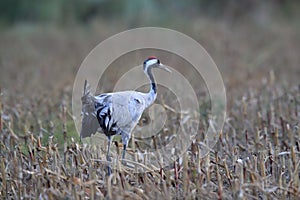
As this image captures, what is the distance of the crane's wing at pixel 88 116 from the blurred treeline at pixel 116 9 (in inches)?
408

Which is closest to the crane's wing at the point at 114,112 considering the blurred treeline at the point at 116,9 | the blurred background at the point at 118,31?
the blurred background at the point at 118,31

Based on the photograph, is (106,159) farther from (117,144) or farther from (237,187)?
(237,187)

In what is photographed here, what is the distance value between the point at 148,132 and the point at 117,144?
94 cm

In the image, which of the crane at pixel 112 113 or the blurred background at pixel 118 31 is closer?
the crane at pixel 112 113

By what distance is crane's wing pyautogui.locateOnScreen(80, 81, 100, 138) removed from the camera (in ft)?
15.6

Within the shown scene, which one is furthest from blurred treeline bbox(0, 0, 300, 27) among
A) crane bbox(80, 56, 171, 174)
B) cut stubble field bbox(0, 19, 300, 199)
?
crane bbox(80, 56, 171, 174)

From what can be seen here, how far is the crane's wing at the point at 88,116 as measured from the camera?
475 centimetres

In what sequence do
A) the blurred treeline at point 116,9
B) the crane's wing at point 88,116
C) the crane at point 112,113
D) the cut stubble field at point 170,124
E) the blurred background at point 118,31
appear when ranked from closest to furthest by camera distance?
1. the cut stubble field at point 170,124
2. the crane's wing at point 88,116
3. the crane at point 112,113
4. the blurred background at point 118,31
5. the blurred treeline at point 116,9

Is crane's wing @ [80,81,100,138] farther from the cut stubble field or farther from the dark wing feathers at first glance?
the cut stubble field

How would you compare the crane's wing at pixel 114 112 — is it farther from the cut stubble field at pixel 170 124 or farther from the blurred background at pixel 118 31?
the blurred background at pixel 118 31

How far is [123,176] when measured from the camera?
173 inches

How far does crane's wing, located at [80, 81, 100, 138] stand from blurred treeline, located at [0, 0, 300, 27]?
10.4m

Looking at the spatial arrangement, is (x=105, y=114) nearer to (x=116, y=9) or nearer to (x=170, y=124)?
(x=170, y=124)

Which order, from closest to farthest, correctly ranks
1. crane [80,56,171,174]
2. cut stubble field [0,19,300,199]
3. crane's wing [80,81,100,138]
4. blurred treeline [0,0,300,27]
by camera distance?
cut stubble field [0,19,300,199]
crane's wing [80,81,100,138]
crane [80,56,171,174]
blurred treeline [0,0,300,27]
